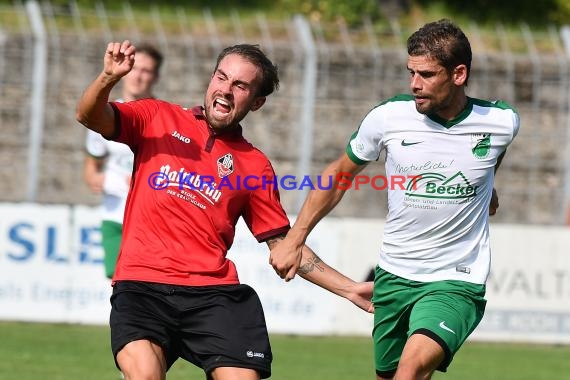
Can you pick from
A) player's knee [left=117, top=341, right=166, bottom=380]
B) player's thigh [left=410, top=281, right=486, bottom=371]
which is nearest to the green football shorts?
player's thigh [left=410, top=281, right=486, bottom=371]

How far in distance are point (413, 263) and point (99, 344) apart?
5297mm

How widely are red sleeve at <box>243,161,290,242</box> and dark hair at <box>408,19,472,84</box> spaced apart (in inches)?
40.8

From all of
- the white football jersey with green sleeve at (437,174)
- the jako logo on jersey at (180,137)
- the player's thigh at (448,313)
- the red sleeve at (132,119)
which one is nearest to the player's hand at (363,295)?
the white football jersey with green sleeve at (437,174)

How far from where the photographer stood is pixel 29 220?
12641mm

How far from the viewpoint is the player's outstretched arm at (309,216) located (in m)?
6.31

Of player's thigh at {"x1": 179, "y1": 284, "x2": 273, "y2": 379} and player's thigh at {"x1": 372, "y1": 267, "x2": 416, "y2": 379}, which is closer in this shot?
player's thigh at {"x1": 179, "y1": 284, "x2": 273, "y2": 379}

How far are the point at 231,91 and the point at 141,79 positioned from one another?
3308 mm

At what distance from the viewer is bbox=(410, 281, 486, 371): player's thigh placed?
625 centimetres

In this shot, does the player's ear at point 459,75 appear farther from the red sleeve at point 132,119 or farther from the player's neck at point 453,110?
the red sleeve at point 132,119

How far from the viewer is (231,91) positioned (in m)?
6.14

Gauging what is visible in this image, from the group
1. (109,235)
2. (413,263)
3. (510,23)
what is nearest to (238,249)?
(109,235)

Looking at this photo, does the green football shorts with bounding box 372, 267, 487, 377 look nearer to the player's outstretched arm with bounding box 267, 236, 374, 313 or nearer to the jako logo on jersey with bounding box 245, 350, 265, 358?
the player's outstretched arm with bounding box 267, 236, 374, 313

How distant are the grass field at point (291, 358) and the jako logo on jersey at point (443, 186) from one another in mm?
3340

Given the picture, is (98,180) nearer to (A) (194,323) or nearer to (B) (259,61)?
(B) (259,61)
